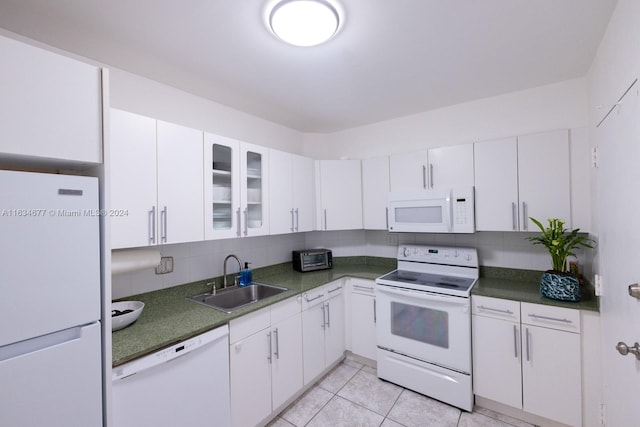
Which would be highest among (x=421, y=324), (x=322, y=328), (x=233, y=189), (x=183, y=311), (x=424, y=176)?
(x=424, y=176)

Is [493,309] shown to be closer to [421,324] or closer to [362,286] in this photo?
[421,324]

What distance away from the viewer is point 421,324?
7.15 ft

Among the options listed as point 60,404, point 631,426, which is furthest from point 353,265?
point 60,404

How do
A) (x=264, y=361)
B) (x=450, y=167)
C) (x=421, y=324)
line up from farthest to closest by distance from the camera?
1. (x=450, y=167)
2. (x=421, y=324)
3. (x=264, y=361)

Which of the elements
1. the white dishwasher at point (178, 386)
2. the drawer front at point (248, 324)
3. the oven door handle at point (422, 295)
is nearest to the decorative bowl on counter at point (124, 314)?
the white dishwasher at point (178, 386)

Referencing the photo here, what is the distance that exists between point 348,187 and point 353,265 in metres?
0.91

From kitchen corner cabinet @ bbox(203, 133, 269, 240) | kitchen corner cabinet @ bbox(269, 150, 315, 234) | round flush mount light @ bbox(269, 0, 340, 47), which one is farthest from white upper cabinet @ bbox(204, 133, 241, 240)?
round flush mount light @ bbox(269, 0, 340, 47)

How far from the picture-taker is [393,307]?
2.31 metres

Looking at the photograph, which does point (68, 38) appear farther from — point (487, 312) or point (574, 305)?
point (574, 305)

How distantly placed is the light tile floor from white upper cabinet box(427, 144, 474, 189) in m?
1.73

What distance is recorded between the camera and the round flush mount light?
3.99 ft

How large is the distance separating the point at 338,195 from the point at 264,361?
1.67 meters

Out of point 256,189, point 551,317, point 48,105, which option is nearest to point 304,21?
point 48,105

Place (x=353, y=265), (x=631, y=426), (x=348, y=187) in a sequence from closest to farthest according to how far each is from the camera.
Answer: (x=631, y=426) < (x=348, y=187) < (x=353, y=265)
